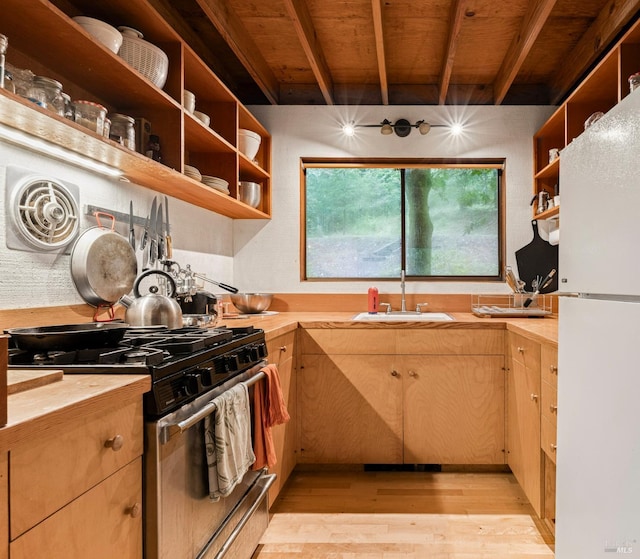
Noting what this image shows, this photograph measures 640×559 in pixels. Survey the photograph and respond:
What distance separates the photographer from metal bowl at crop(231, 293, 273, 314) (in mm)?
3057

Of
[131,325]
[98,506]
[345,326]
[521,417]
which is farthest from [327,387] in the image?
[98,506]

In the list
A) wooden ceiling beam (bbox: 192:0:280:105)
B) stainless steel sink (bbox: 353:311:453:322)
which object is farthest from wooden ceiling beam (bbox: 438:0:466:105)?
stainless steel sink (bbox: 353:311:453:322)

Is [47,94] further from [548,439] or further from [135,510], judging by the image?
[548,439]

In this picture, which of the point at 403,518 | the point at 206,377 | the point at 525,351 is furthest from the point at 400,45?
the point at 403,518

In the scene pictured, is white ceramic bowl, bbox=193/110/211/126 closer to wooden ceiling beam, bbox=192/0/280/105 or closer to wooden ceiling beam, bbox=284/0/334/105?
wooden ceiling beam, bbox=192/0/280/105

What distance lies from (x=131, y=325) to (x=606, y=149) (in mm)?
1580

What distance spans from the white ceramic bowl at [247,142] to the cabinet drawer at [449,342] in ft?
4.64

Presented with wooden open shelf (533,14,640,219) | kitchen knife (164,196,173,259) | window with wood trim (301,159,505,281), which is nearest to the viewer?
wooden open shelf (533,14,640,219)

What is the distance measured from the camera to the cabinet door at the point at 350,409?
2.75 meters

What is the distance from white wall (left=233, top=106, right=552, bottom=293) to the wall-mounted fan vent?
172 cm

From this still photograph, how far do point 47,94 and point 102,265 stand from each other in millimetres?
724

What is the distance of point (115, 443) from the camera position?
0.96 metres

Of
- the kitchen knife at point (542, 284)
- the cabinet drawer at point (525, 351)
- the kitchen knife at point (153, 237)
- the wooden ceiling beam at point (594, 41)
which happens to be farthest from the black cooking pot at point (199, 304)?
the wooden ceiling beam at point (594, 41)

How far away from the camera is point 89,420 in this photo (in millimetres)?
890
